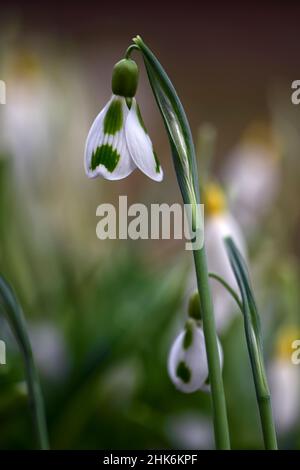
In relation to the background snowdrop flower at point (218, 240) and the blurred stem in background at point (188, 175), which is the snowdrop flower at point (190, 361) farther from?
the background snowdrop flower at point (218, 240)

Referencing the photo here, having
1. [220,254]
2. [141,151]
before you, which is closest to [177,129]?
[141,151]

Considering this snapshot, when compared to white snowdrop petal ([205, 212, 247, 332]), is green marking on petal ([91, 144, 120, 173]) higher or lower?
lower

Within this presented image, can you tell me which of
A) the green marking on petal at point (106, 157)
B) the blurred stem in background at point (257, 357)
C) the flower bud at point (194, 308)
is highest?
the green marking on petal at point (106, 157)

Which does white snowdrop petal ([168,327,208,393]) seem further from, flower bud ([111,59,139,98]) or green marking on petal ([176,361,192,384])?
flower bud ([111,59,139,98])

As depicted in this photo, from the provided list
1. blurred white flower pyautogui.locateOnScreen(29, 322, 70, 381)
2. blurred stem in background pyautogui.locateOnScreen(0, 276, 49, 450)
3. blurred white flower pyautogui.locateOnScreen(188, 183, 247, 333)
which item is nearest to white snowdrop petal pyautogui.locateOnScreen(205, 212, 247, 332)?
blurred white flower pyautogui.locateOnScreen(188, 183, 247, 333)

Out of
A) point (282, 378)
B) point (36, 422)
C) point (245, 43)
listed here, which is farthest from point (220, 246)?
point (245, 43)

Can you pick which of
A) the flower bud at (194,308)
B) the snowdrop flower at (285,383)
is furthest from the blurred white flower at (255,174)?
the flower bud at (194,308)

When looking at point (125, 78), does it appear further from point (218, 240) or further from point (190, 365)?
point (218, 240)

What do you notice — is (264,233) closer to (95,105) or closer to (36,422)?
(95,105)
